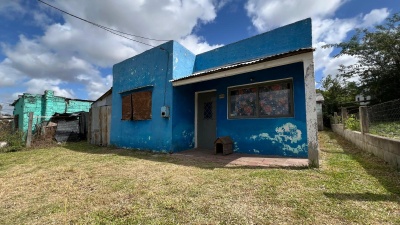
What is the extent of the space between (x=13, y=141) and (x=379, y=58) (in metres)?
23.4

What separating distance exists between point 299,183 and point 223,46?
5971 millimetres

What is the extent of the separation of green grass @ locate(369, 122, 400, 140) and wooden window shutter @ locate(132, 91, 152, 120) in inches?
→ 277

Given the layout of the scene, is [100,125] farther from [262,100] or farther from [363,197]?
[363,197]

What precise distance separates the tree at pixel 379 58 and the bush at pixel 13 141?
21.8m

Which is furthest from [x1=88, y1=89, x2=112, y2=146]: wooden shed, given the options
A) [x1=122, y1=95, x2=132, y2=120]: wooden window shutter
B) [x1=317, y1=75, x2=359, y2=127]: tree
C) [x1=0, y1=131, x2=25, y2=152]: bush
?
[x1=317, y1=75, x2=359, y2=127]: tree

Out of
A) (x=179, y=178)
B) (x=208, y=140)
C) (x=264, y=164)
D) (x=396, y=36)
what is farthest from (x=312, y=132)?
(x=396, y=36)

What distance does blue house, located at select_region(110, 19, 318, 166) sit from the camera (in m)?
5.24

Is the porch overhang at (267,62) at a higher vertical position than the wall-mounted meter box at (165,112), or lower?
higher

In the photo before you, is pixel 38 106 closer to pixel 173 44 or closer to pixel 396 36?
pixel 173 44

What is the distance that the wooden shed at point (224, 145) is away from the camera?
5953 mm

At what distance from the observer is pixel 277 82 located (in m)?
5.70

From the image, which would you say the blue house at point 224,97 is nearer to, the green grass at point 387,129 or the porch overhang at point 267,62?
the porch overhang at point 267,62

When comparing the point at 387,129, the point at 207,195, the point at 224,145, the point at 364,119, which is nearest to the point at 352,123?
the point at 364,119

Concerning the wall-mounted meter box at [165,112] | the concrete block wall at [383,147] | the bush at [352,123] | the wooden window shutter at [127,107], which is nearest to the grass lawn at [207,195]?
the concrete block wall at [383,147]
